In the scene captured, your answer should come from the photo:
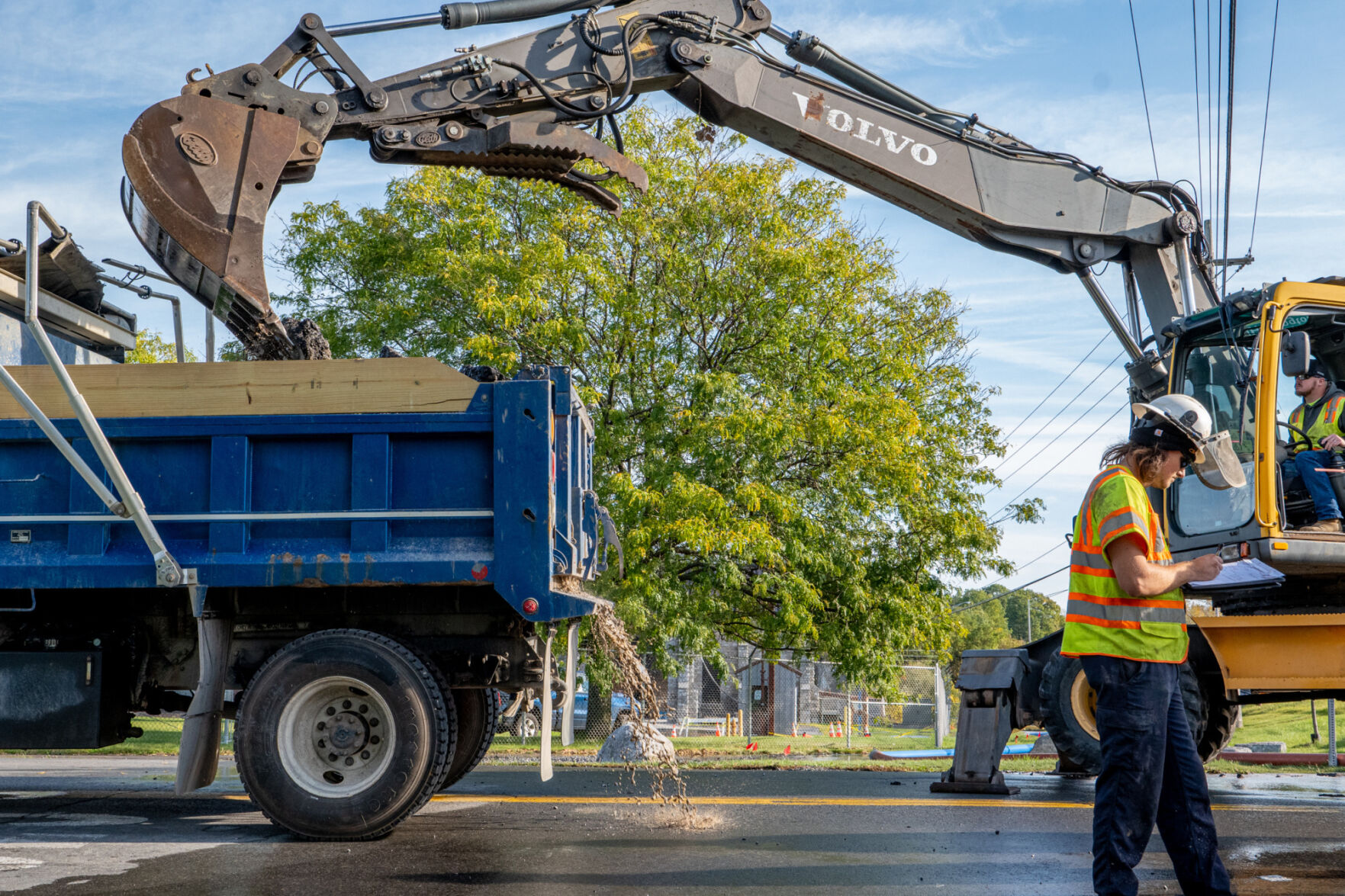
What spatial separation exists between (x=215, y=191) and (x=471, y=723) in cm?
351

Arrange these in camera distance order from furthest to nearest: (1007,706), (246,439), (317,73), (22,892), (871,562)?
(871,562) → (1007,706) → (317,73) → (246,439) → (22,892)

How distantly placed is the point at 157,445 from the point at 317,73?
9.25 ft

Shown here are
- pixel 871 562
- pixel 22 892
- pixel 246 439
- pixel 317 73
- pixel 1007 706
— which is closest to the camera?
pixel 22 892

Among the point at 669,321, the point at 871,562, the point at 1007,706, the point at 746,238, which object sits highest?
the point at 746,238

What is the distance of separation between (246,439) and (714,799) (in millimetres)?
3954

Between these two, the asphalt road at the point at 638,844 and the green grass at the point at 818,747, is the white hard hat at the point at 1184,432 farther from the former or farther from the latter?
the green grass at the point at 818,747

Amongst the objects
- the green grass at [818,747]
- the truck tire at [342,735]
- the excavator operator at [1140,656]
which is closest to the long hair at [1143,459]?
the excavator operator at [1140,656]

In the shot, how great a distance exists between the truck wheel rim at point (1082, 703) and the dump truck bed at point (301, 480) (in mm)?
4369

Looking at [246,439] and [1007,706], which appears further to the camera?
[1007,706]

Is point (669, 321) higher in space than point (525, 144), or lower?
higher

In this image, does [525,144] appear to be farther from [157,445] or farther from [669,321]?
[669,321]

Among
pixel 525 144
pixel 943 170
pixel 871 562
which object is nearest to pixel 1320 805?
pixel 943 170

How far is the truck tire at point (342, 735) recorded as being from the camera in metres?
5.98

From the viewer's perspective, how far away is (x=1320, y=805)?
26.4ft
